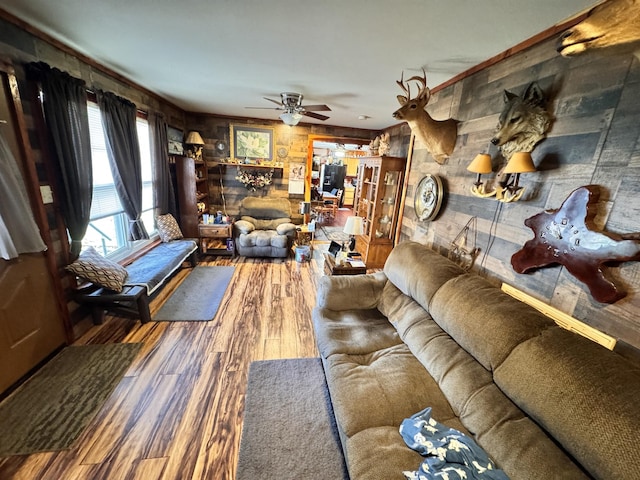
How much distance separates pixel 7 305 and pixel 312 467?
89.9 inches

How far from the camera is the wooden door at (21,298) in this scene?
162cm

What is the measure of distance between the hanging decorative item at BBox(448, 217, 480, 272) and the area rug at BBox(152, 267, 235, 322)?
257cm

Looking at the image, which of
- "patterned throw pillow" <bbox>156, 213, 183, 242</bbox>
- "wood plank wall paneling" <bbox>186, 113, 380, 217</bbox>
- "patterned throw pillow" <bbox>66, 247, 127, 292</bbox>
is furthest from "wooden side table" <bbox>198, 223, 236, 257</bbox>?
"patterned throw pillow" <bbox>66, 247, 127, 292</bbox>

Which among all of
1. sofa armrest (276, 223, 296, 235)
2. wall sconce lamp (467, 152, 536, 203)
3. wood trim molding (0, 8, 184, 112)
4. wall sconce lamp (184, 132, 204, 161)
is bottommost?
sofa armrest (276, 223, 296, 235)

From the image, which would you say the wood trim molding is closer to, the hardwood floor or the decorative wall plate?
the hardwood floor

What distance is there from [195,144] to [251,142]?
1014 mm

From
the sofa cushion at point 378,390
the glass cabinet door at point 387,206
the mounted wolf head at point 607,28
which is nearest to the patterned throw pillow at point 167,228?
the glass cabinet door at point 387,206

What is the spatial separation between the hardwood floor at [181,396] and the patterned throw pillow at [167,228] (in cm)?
96

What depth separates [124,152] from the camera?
8.88 ft

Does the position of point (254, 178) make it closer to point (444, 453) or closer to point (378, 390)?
point (378, 390)

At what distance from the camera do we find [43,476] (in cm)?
128

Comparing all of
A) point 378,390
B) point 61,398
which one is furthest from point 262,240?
point 378,390

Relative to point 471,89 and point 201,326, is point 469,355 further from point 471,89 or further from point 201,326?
point 201,326

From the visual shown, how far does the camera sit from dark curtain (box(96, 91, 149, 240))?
2483 mm
